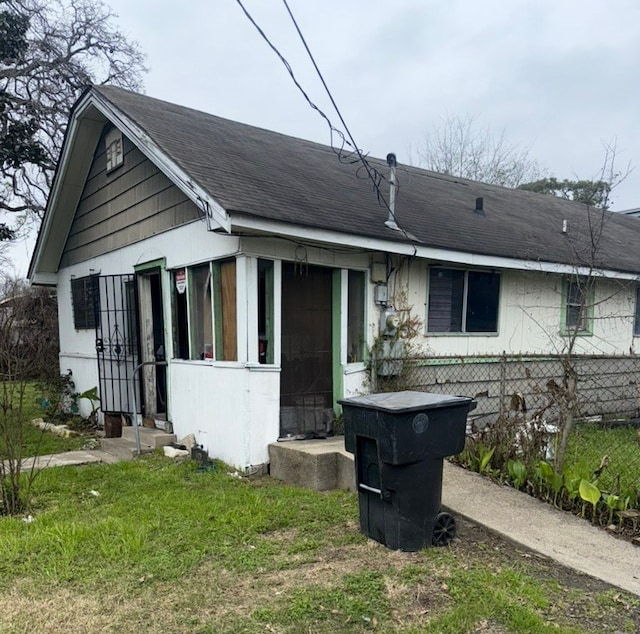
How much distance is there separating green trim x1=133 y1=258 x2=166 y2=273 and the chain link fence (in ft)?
10.5

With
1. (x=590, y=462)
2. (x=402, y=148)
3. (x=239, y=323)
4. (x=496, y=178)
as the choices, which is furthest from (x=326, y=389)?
(x=402, y=148)

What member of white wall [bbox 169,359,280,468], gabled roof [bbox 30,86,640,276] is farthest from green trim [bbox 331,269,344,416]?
white wall [bbox 169,359,280,468]

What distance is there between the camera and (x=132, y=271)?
324 inches

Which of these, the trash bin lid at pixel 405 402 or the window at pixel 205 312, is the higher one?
the window at pixel 205 312

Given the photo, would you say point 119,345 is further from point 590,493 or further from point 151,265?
point 590,493

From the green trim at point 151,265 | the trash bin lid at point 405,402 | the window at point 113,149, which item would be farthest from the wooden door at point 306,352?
the window at point 113,149

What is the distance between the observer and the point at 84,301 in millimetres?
10086

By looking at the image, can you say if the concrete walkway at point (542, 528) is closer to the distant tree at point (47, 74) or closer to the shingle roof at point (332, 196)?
the shingle roof at point (332, 196)

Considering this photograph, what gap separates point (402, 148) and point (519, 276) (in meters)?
22.0

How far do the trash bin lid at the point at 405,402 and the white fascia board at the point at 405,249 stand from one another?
2.19 m

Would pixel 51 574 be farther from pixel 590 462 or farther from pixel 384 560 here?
pixel 590 462

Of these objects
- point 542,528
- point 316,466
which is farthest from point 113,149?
point 542,528

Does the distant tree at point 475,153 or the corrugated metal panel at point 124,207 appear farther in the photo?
the distant tree at point 475,153

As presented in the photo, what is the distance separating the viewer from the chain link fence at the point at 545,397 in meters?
5.04
